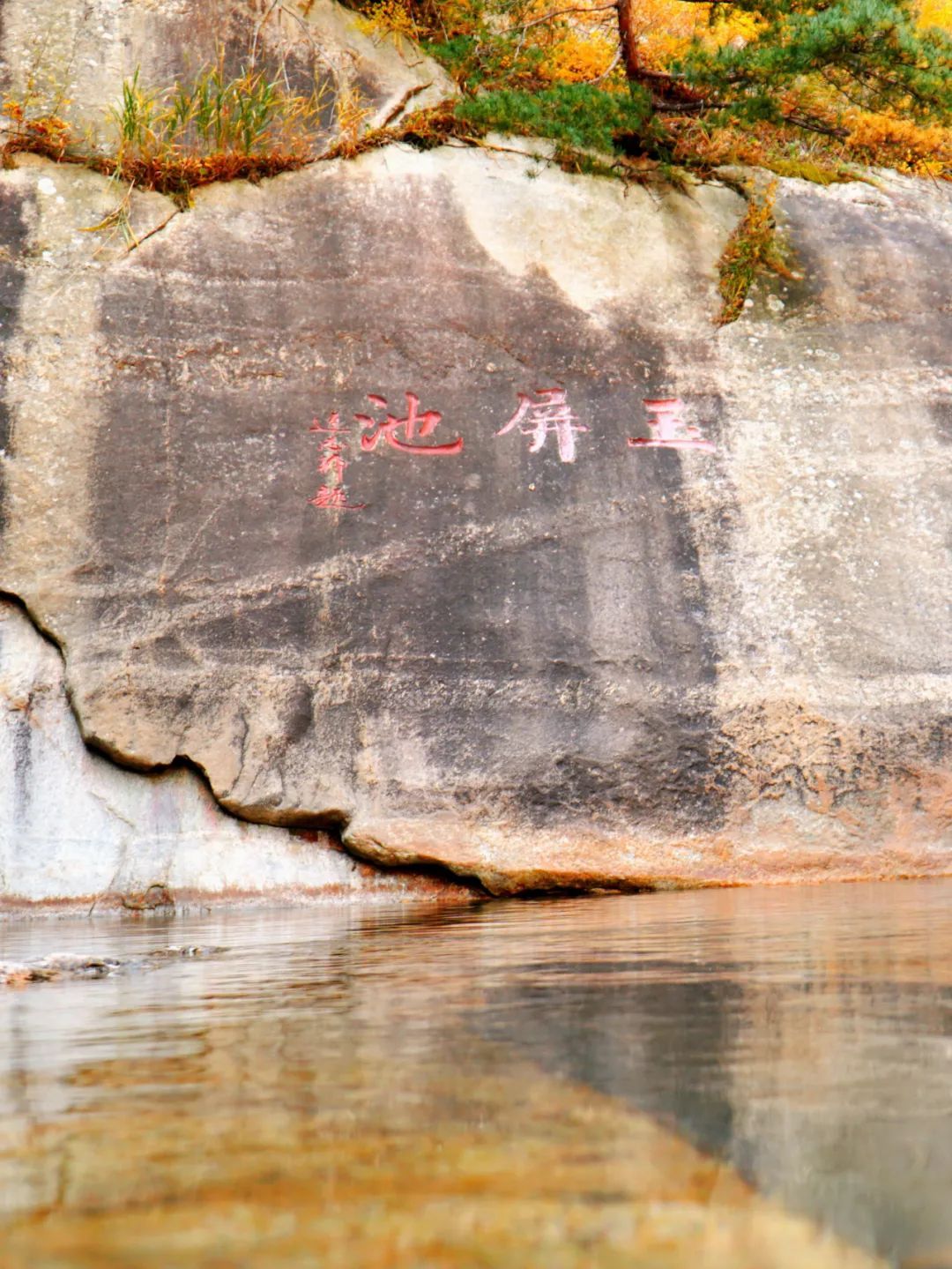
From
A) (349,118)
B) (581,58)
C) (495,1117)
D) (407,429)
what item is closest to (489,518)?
(407,429)

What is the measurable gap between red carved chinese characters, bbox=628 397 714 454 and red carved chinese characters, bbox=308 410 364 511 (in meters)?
1.45

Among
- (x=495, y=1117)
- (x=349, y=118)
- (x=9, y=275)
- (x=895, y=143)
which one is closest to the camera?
(x=495, y=1117)

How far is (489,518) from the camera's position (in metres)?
5.71

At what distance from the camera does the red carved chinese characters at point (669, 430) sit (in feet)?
19.6

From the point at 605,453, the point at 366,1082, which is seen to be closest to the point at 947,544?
the point at 605,453

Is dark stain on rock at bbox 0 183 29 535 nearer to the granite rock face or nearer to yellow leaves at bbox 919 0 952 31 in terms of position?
the granite rock face

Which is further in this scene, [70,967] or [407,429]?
[407,429]

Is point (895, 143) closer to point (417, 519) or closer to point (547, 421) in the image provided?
point (547, 421)

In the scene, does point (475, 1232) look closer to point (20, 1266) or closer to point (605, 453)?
point (20, 1266)

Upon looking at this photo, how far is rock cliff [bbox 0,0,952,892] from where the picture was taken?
205 inches

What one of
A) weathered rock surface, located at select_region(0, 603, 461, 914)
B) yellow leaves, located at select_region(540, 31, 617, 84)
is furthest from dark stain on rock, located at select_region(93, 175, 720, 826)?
yellow leaves, located at select_region(540, 31, 617, 84)

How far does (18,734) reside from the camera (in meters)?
5.12

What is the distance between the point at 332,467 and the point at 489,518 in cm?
80

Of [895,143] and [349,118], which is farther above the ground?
[895,143]
